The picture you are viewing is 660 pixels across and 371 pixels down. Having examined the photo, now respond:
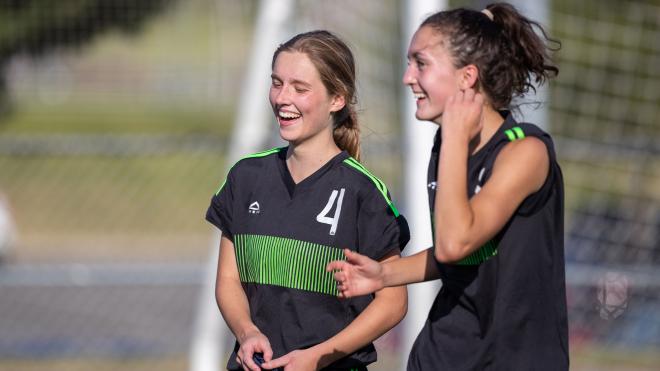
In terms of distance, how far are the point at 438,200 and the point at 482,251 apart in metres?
0.25

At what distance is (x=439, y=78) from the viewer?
2881mm

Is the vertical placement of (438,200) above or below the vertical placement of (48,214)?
above

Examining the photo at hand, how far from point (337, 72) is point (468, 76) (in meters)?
0.50

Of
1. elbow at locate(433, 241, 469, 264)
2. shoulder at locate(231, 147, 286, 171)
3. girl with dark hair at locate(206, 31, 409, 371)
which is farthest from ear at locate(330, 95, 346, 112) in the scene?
elbow at locate(433, 241, 469, 264)

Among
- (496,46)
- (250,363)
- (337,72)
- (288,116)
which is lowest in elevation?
(250,363)

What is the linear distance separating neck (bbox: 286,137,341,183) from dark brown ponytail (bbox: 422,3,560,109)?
0.51m

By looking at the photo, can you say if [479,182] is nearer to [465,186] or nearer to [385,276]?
[465,186]

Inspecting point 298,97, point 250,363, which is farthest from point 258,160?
point 250,363

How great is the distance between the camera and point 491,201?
274 cm

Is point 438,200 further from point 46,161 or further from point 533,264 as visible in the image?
point 46,161

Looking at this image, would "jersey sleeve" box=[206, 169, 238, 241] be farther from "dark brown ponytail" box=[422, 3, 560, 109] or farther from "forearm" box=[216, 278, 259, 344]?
"dark brown ponytail" box=[422, 3, 560, 109]

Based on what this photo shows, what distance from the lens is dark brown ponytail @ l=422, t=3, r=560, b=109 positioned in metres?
2.90

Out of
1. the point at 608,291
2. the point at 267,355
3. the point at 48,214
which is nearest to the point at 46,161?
the point at 48,214

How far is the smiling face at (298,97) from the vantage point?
3.20 metres
